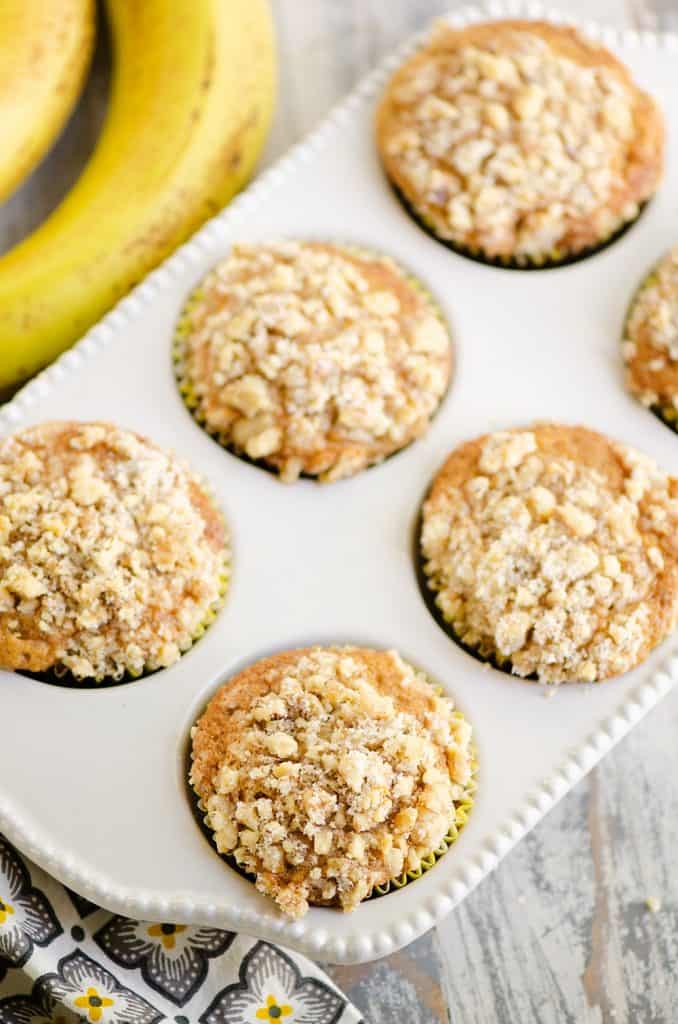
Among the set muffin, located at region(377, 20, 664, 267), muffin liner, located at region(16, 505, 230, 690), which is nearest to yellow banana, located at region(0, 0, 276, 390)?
muffin, located at region(377, 20, 664, 267)

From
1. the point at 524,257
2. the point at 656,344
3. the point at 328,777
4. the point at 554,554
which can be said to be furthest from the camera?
the point at 524,257

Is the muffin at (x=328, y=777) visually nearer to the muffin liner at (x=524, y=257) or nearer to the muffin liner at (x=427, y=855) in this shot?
the muffin liner at (x=427, y=855)

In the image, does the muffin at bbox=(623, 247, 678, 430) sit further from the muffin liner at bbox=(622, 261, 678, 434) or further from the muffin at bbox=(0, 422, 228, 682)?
the muffin at bbox=(0, 422, 228, 682)

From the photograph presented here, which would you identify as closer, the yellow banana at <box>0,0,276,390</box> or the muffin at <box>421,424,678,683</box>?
the muffin at <box>421,424,678,683</box>

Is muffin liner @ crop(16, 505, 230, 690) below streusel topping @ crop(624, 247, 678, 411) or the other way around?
below

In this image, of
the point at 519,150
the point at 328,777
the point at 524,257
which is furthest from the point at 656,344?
the point at 328,777

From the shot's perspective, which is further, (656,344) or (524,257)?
(524,257)

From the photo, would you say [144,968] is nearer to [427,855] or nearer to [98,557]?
[427,855]
